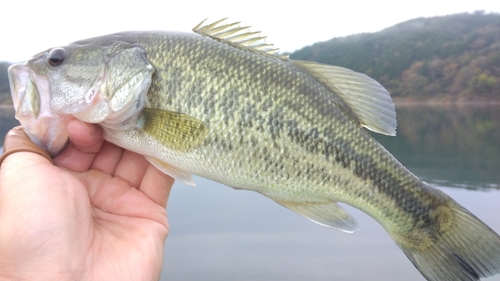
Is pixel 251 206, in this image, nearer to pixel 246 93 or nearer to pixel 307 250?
pixel 307 250

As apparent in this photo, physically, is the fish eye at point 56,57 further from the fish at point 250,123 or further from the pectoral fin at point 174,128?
the pectoral fin at point 174,128

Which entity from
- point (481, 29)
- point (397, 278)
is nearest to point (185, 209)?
point (397, 278)

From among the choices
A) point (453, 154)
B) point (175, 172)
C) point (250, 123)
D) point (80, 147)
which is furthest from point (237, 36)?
point (453, 154)

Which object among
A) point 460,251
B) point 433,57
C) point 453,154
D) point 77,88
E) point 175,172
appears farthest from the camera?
point 433,57

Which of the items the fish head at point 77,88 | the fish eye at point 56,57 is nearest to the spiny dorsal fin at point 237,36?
the fish head at point 77,88

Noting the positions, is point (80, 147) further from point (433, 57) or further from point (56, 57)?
point (433, 57)

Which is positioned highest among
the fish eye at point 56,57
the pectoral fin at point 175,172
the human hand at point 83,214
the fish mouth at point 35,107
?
the fish eye at point 56,57
